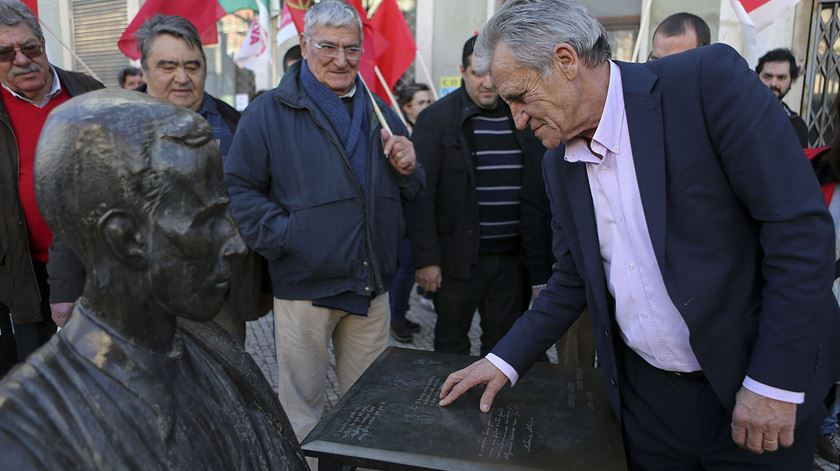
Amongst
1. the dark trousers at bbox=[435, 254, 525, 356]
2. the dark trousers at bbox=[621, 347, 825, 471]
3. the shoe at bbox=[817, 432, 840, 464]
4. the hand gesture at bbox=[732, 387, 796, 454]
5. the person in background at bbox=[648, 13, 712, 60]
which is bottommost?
the shoe at bbox=[817, 432, 840, 464]

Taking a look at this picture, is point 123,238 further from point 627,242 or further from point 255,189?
point 255,189

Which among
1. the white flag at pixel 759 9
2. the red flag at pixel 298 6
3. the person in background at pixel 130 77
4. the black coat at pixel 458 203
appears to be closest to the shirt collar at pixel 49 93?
the red flag at pixel 298 6

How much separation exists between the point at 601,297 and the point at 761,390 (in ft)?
1.54

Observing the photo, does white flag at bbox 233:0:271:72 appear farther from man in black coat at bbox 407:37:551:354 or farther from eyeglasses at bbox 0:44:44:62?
eyeglasses at bbox 0:44:44:62

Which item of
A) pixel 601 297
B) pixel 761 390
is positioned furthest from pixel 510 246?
pixel 761 390

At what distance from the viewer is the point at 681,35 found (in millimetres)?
3420

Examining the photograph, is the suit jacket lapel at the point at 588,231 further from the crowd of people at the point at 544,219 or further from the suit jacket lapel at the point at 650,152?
the suit jacket lapel at the point at 650,152

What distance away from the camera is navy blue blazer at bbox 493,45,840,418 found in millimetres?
1588

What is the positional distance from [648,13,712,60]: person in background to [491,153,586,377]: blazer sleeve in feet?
5.68

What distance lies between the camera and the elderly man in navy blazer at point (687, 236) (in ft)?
5.26

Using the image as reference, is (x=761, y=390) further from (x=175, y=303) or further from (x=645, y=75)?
(x=175, y=303)

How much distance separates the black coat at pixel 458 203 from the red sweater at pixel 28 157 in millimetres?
1786

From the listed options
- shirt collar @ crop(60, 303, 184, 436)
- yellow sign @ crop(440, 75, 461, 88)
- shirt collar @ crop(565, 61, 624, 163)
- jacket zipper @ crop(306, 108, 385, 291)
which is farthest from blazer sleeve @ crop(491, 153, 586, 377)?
yellow sign @ crop(440, 75, 461, 88)

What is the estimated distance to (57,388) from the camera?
2.92 ft
